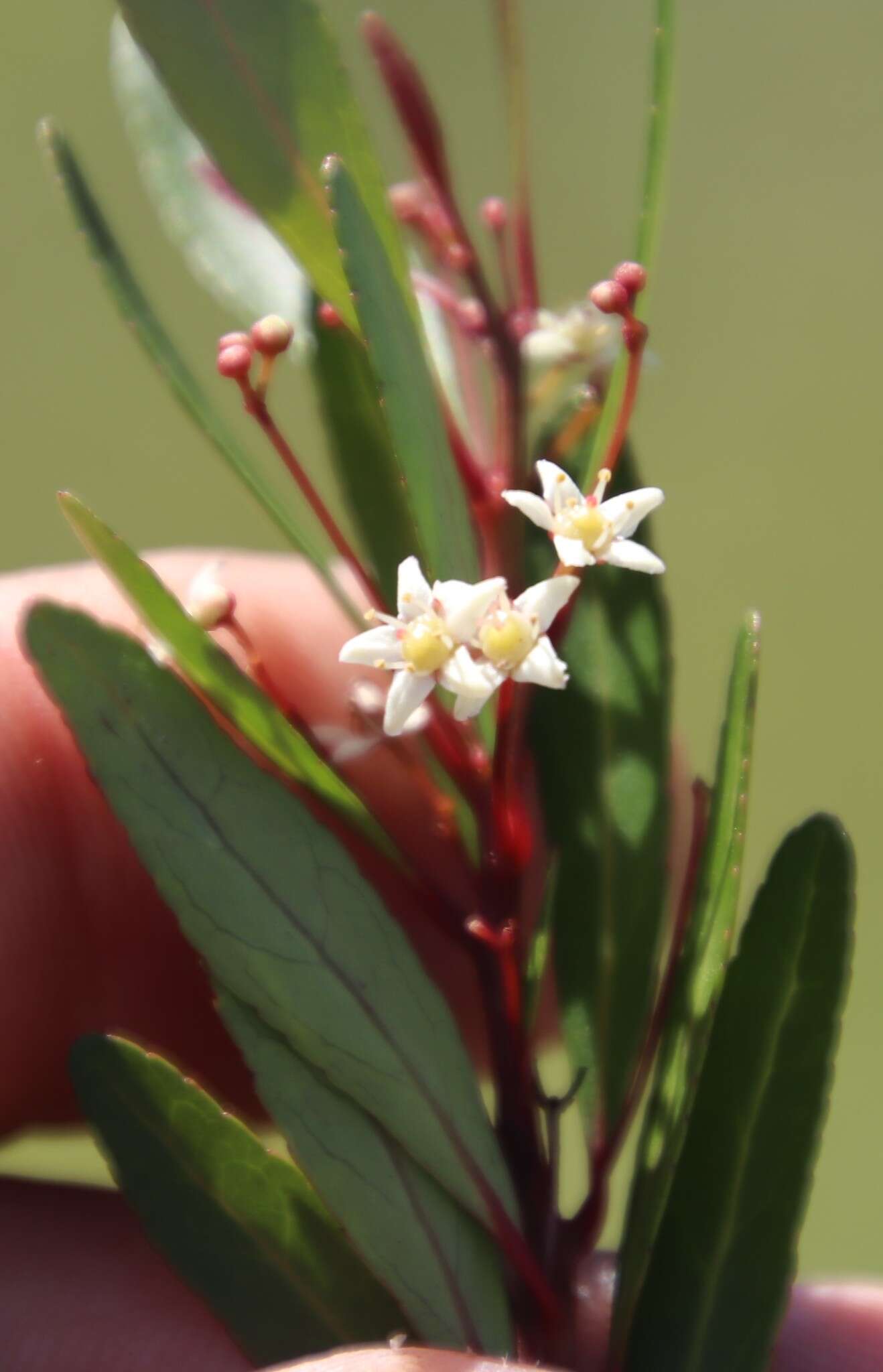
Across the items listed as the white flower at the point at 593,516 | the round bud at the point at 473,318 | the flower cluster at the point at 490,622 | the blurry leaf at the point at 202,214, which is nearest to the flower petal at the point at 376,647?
the flower cluster at the point at 490,622

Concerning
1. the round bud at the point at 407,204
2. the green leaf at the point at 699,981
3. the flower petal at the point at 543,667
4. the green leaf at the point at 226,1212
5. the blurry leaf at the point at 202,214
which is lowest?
the green leaf at the point at 226,1212

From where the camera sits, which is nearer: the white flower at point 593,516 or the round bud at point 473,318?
the white flower at point 593,516

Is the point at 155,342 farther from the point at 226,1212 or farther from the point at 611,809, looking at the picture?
the point at 226,1212

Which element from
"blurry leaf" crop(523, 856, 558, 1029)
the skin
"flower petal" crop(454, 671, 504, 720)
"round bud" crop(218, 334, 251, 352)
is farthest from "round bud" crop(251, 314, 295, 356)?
the skin

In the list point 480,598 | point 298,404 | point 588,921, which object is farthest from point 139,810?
point 298,404

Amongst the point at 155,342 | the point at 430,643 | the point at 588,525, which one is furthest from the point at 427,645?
the point at 155,342

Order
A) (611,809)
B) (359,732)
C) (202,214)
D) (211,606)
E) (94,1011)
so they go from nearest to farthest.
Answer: (211,606) < (611,809) < (359,732) < (202,214) < (94,1011)

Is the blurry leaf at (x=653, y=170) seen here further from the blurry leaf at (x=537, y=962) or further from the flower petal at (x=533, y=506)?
the blurry leaf at (x=537, y=962)
